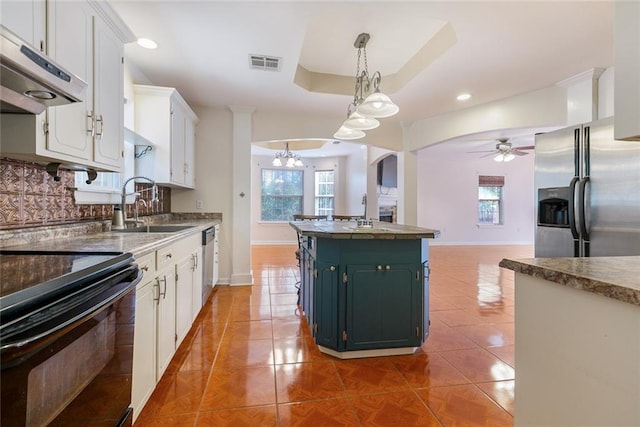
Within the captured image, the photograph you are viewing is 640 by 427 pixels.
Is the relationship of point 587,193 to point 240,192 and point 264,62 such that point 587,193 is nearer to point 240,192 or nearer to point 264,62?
point 264,62

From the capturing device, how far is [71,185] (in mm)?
2010

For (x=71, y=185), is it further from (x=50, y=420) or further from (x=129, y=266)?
(x=50, y=420)

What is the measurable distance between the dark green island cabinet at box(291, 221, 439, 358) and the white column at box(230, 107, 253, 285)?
2206mm

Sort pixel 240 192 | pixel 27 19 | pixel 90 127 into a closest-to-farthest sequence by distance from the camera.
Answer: pixel 27 19
pixel 90 127
pixel 240 192

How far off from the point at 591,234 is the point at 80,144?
11.5 feet

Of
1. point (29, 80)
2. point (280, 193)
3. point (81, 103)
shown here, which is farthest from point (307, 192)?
point (29, 80)

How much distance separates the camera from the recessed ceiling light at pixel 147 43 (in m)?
2.48

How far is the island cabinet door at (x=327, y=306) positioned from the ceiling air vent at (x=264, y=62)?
6.47 feet

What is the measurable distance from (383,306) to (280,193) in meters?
6.86

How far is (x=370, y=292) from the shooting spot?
2168mm

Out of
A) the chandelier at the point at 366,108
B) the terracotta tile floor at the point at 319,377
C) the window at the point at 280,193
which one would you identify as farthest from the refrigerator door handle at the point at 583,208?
the window at the point at 280,193

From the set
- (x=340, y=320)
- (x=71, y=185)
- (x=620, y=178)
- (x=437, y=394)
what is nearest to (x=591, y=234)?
(x=620, y=178)

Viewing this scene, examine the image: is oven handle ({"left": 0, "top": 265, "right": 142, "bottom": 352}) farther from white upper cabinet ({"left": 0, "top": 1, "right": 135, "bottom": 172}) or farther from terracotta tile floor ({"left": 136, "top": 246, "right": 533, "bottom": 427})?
terracotta tile floor ({"left": 136, "top": 246, "right": 533, "bottom": 427})

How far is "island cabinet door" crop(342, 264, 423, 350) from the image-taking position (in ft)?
7.08
